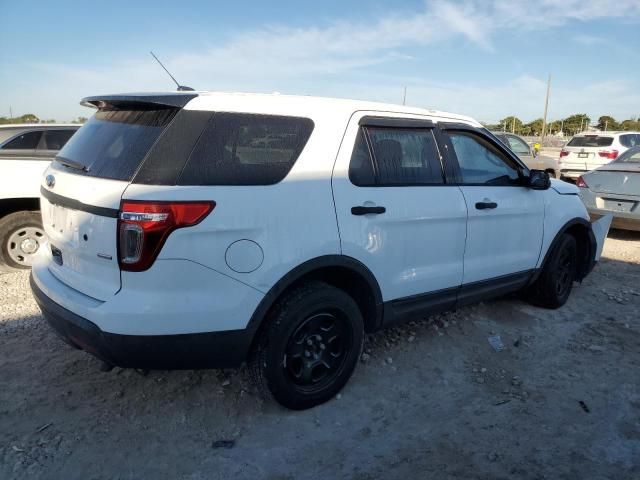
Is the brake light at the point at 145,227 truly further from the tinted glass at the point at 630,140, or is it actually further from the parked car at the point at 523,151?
the tinted glass at the point at 630,140

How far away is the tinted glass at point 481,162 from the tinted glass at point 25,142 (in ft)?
16.4

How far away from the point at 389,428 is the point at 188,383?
4.32ft

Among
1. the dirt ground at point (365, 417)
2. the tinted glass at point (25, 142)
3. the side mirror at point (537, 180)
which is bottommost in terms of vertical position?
the dirt ground at point (365, 417)

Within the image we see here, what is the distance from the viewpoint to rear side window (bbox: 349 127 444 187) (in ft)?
9.99

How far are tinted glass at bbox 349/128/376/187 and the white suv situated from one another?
13 millimetres

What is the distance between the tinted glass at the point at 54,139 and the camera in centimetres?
612

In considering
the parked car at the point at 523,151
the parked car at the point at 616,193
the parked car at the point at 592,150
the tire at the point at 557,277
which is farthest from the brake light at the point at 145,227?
the parked car at the point at 592,150

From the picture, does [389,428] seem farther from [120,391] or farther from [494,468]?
[120,391]

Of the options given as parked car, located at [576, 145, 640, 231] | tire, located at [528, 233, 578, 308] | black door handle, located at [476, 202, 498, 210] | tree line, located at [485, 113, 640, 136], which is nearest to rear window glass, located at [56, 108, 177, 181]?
black door handle, located at [476, 202, 498, 210]

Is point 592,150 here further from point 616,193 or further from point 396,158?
point 396,158

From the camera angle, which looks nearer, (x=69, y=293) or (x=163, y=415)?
(x=69, y=293)

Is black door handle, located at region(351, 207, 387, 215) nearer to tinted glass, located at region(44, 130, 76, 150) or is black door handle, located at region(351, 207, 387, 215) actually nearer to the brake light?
the brake light

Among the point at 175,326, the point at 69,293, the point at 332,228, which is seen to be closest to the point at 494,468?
the point at 332,228

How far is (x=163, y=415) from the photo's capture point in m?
2.93
